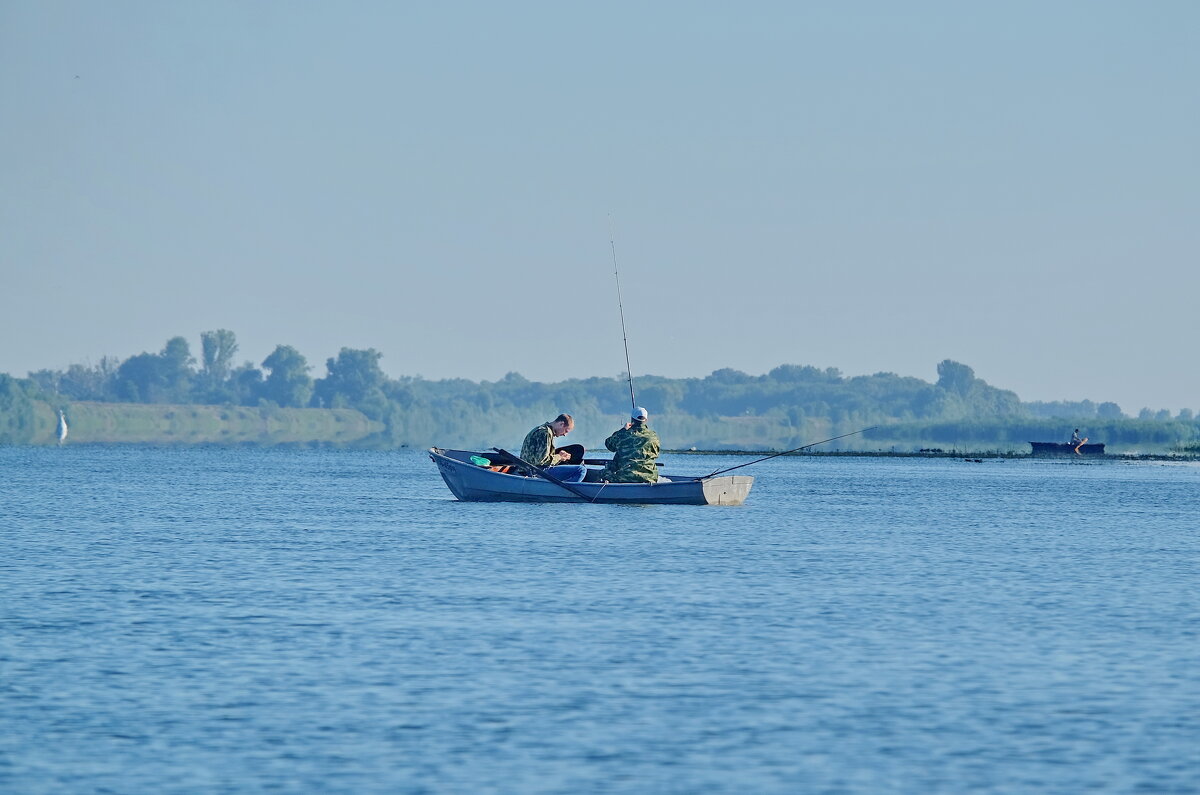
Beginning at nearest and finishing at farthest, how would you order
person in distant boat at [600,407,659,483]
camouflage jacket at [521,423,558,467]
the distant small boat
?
person in distant boat at [600,407,659,483], camouflage jacket at [521,423,558,467], the distant small boat

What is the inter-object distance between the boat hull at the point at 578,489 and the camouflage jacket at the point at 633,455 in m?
0.26

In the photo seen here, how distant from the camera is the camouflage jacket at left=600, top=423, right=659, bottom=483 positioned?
139 ft

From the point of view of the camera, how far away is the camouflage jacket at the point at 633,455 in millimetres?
42375

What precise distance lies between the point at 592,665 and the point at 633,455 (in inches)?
993

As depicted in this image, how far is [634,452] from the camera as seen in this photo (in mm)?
42594

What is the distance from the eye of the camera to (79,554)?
31547mm

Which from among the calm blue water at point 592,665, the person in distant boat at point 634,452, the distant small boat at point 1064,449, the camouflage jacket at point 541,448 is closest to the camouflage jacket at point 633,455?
the person in distant boat at point 634,452

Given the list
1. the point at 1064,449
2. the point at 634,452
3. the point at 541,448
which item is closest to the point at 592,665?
the point at 634,452

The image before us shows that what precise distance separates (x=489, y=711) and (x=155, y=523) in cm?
3069

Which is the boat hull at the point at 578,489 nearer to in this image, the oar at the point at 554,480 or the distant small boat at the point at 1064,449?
the oar at the point at 554,480

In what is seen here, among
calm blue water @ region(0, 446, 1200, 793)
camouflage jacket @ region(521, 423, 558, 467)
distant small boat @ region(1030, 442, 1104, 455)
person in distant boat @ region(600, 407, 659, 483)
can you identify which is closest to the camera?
calm blue water @ region(0, 446, 1200, 793)

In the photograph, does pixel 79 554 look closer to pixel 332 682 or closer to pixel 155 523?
pixel 155 523

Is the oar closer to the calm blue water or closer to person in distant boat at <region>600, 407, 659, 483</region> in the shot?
person in distant boat at <region>600, 407, 659, 483</region>

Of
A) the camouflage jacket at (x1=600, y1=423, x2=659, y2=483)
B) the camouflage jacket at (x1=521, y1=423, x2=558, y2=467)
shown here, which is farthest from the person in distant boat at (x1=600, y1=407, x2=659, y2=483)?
the camouflage jacket at (x1=521, y1=423, x2=558, y2=467)
